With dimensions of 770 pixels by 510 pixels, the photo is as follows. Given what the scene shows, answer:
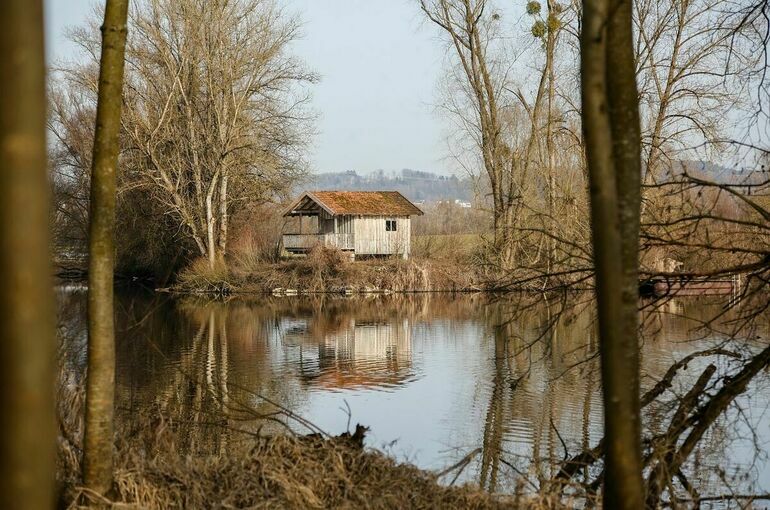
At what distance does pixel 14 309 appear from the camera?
220cm

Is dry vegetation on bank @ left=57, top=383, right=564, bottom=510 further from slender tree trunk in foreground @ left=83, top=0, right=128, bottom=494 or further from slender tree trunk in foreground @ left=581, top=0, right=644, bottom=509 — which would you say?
slender tree trunk in foreground @ left=581, top=0, right=644, bottom=509

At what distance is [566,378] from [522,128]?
34332 mm

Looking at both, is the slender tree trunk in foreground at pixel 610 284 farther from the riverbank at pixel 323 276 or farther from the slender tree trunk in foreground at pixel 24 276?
the riverbank at pixel 323 276

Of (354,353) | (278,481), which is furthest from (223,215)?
(278,481)

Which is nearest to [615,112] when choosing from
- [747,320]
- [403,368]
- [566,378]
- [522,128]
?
[747,320]

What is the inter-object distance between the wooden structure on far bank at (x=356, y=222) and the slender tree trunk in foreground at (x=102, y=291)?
136 feet

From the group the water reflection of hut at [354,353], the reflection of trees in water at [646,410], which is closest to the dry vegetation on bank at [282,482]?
the reflection of trees in water at [646,410]

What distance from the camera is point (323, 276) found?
138ft

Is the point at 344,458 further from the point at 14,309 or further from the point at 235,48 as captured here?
the point at 235,48

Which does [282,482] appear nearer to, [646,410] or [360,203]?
[646,410]

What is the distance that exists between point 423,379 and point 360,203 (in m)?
34.0

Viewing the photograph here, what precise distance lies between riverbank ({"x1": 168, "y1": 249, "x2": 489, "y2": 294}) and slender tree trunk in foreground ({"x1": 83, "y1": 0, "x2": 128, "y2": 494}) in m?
33.8

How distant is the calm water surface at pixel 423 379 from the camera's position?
9.48 meters

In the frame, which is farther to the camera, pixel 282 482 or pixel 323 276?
pixel 323 276
